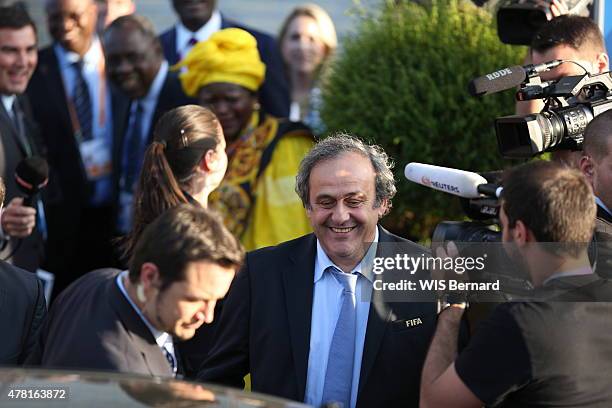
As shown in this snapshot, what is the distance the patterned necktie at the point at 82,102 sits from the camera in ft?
21.2

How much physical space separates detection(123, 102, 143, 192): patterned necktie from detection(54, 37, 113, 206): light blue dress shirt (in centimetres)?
22

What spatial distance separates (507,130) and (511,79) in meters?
0.20

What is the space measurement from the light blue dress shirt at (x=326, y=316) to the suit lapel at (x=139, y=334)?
66 cm

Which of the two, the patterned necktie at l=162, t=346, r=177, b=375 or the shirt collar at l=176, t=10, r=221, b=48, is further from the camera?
the shirt collar at l=176, t=10, r=221, b=48

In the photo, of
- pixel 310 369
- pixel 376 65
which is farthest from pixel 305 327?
pixel 376 65

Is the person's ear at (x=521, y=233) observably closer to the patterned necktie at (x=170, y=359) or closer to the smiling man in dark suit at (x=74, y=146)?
the patterned necktie at (x=170, y=359)

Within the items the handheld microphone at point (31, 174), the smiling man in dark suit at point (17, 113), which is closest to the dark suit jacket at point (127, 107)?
the smiling man in dark suit at point (17, 113)

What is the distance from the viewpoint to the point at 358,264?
3.31 m

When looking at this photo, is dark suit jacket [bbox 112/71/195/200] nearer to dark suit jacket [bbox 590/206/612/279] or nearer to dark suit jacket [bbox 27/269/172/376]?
dark suit jacket [bbox 590/206/612/279]

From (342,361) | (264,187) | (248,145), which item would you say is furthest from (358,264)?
(248,145)

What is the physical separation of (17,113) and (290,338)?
3244 millimetres

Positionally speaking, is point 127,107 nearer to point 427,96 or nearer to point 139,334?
point 427,96

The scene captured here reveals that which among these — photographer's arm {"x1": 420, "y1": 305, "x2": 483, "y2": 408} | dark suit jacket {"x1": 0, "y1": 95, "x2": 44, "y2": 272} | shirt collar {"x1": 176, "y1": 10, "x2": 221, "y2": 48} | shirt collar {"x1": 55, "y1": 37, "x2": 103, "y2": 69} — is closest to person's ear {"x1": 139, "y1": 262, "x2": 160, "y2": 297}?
photographer's arm {"x1": 420, "y1": 305, "x2": 483, "y2": 408}

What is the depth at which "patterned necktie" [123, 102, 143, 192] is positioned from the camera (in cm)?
617
